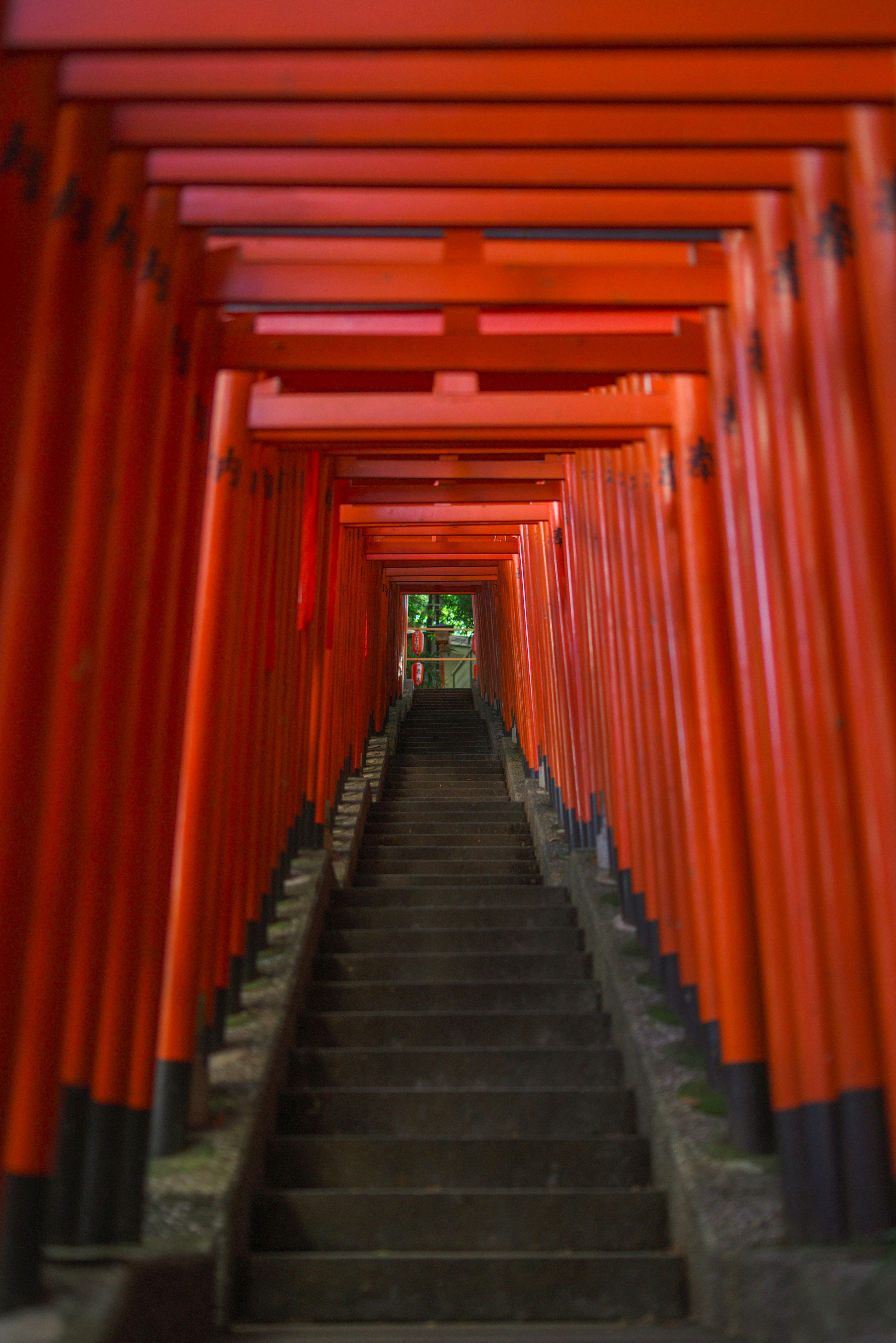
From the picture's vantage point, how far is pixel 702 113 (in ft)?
7.74

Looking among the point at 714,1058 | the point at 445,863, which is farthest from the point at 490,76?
the point at 445,863

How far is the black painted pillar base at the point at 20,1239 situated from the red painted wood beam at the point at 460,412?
10.5ft

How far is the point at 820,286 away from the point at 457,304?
1430 mm

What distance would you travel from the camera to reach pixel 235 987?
418 cm

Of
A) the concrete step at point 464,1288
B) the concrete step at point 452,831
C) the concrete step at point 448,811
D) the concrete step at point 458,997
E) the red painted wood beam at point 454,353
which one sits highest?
the red painted wood beam at point 454,353

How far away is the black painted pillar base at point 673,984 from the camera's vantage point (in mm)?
3979

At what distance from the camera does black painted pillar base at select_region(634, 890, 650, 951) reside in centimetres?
458

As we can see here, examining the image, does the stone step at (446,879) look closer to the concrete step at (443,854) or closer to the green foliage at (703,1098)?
the concrete step at (443,854)

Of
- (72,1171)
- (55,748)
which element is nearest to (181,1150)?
(72,1171)

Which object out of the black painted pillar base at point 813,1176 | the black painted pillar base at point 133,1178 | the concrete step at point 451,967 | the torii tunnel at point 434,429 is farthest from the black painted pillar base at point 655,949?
the black painted pillar base at point 133,1178

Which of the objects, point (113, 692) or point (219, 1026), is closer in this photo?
point (113, 692)

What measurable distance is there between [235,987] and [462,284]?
3.06 m

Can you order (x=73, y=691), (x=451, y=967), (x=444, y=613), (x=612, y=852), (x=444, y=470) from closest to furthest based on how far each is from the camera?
(x=73, y=691), (x=451, y=967), (x=612, y=852), (x=444, y=470), (x=444, y=613)

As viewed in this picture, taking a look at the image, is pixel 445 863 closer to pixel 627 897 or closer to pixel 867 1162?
pixel 627 897
